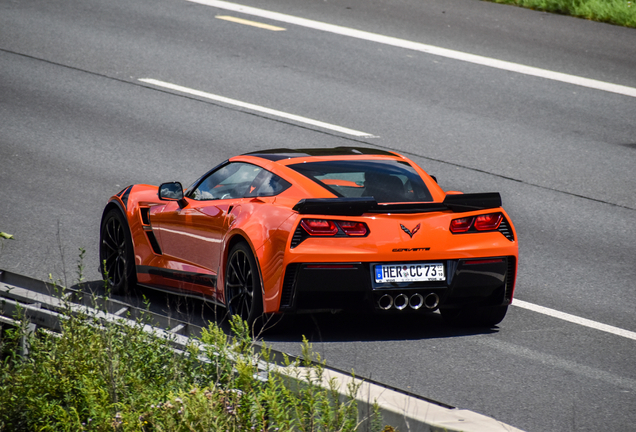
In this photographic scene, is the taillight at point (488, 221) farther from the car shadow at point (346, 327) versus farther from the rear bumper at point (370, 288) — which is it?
the car shadow at point (346, 327)

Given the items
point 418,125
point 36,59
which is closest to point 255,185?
point 418,125

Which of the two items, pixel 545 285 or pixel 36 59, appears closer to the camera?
pixel 545 285

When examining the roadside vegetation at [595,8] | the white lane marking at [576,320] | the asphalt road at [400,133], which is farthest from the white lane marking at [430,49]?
the white lane marking at [576,320]

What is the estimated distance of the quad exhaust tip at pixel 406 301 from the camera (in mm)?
6547

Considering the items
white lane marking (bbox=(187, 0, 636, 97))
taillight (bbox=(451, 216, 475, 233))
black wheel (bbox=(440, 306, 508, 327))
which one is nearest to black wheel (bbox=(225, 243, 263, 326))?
taillight (bbox=(451, 216, 475, 233))

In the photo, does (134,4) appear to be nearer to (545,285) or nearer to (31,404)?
(545,285)

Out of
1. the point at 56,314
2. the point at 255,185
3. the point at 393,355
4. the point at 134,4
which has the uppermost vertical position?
the point at 134,4

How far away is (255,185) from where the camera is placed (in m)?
7.33

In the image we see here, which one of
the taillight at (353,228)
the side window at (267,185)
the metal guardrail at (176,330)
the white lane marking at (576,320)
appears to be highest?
the side window at (267,185)

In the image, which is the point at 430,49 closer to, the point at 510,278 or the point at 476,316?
the point at 476,316

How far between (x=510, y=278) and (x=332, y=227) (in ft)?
4.98

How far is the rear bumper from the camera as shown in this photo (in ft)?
21.1

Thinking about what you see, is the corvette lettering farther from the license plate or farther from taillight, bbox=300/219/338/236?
taillight, bbox=300/219/338/236

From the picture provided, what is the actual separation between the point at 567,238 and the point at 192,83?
A: 7.33m
